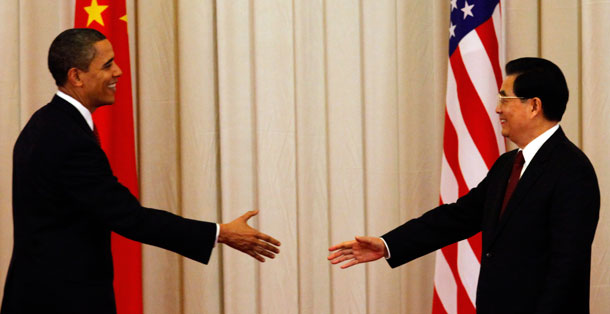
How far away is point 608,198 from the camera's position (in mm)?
3996

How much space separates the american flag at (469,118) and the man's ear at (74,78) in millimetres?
1935

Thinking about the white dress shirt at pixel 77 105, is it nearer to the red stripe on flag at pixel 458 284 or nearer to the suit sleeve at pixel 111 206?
the suit sleeve at pixel 111 206

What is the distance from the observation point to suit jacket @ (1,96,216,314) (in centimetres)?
263

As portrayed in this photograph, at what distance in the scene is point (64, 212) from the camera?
106 inches

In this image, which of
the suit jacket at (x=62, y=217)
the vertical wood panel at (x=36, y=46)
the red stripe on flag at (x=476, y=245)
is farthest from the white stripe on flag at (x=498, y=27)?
the vertical wood panel at (x=36, y=46)

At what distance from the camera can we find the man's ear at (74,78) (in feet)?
9.30

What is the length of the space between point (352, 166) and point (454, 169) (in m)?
0.76

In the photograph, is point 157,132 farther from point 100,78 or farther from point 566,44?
point 566,44

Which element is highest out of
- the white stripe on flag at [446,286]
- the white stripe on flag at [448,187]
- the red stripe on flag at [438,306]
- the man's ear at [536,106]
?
the man's ear at [536,106]

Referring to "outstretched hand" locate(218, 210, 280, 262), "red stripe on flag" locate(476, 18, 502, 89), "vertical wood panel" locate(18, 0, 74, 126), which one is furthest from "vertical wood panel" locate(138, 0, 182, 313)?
"red stripe on flag" locate(476, 18, 502, 89)

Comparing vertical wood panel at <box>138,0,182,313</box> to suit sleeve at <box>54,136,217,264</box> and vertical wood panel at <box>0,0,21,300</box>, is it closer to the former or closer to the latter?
vertical wood panel at <box>0,0,21,300</box>

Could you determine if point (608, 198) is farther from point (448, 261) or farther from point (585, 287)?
point (585, 287)

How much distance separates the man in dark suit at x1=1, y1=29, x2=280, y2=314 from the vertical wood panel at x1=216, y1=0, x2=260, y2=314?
162cm

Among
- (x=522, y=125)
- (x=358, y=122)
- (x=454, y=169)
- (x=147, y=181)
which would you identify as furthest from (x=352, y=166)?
(x=522, y=125)
